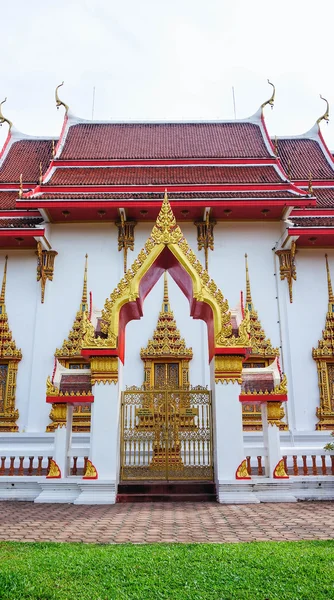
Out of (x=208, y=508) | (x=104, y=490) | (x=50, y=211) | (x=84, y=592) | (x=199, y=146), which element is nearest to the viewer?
(x=84, y=592)

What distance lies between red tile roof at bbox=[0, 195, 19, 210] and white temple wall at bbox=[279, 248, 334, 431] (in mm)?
7285

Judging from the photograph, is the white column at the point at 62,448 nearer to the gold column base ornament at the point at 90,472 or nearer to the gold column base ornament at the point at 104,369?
the gold column base ornament at the point at 90,472

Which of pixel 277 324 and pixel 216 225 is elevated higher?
pixel 216 225

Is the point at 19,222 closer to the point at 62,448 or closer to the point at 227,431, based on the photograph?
the point at 62,448

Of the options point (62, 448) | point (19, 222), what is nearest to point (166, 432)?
point (62, 448)

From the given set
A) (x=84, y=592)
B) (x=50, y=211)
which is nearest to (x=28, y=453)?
(x=84, y=592)

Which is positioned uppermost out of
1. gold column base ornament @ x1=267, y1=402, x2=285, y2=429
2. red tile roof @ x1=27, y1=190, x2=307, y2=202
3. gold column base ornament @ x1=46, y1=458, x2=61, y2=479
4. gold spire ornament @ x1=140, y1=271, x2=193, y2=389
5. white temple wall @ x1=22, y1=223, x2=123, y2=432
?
red tile roof @ x1=27, y1=190, x2=307, y2=202

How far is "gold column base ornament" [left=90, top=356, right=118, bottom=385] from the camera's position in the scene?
6.46 m

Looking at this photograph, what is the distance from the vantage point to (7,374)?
36.2 ft

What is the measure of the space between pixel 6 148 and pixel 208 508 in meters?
13.4

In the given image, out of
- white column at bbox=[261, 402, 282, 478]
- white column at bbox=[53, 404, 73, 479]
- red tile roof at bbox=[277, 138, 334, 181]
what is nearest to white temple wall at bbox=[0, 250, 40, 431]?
white column at bbox=[53, 404, 73, 479]

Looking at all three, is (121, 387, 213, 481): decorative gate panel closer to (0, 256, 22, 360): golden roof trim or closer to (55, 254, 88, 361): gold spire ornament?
(55, 254, 88, 361): gold spire ornament

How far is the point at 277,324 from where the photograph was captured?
11.4 meters

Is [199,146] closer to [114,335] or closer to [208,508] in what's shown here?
[114,335]
